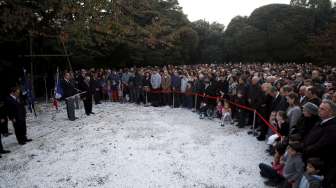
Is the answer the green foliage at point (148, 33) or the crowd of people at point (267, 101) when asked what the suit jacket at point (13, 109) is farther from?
the crowd of people at point (267, 101)

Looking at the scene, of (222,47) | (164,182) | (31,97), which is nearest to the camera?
(164,182)

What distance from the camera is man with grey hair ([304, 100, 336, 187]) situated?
5225mm

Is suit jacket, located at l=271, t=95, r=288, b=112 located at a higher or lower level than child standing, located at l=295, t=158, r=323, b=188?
higher

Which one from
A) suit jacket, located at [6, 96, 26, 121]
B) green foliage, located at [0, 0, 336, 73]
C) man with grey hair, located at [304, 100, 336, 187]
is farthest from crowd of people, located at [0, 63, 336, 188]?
suit jacket, located at [6, 96, 26, 121]

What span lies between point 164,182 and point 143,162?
4.69ft

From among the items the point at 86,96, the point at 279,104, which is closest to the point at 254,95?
the point at 279,104

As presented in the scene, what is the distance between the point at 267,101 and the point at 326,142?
4.64m

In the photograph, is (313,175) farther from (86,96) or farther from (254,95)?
(86,96)

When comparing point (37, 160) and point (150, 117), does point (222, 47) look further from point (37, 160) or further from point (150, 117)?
point (37, 160)

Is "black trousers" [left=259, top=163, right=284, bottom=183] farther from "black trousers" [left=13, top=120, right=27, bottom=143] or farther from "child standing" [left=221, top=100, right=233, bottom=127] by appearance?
"black trousers" [left=13, top=120, right=27, bottom=143]

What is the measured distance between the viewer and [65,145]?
33.0ft

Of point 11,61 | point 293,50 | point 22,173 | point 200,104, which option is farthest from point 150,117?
point 293,50

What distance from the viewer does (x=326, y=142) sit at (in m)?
5.36

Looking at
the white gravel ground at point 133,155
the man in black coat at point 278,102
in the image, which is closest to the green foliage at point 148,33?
the white gravel ground at point 133,155
